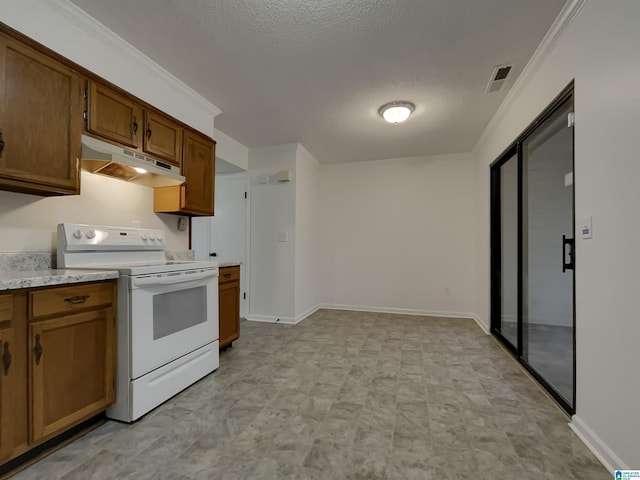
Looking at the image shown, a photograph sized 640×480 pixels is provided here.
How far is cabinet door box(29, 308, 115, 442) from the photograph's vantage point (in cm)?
145

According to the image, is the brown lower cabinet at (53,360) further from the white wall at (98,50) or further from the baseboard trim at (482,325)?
the baseboard trim at (482,325)

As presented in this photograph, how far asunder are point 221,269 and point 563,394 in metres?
2.88

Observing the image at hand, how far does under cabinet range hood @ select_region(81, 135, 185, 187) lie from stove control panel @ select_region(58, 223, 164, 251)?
418 mm

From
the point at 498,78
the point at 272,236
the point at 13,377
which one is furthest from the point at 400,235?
the point at 13,377

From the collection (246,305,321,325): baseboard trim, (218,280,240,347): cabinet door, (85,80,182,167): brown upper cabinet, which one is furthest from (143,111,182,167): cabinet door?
(246,305,321,325): baseboard trim

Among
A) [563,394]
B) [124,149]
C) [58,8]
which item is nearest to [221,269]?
[124,149]

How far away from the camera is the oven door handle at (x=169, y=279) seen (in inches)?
73.3

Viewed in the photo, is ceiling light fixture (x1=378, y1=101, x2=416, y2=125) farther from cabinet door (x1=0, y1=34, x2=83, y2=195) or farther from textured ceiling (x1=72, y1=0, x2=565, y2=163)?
cabinet door (x1=0, y1=34, x2=83, y2=195)

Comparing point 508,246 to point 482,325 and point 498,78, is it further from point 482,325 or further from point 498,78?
point 498,78

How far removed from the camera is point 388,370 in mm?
2621

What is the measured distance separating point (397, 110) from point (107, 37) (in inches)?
96.8

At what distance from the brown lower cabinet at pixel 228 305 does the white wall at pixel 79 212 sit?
0.58 meters

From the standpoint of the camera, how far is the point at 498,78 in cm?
257

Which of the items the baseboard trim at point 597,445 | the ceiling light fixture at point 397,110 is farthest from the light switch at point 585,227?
the ceiling light fixture at point 397,110
